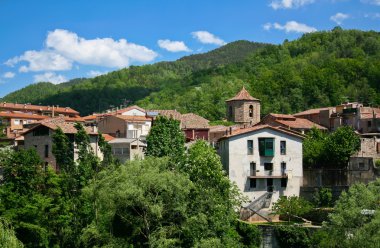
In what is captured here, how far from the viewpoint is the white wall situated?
5150cm

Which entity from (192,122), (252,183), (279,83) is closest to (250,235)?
(252,183)

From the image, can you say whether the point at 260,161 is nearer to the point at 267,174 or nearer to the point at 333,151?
the point at 267,174

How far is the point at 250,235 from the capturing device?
1695 inches

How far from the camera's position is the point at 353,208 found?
34.5 m

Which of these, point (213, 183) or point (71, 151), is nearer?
point (213, 183)

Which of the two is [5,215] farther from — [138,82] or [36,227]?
[138,82]

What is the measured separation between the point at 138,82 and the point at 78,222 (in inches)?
6015

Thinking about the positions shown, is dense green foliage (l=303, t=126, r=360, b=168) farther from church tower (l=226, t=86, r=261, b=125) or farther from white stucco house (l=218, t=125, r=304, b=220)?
church tower (l=226, t=86, r=261, b=125)

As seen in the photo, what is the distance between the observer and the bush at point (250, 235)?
43.0m

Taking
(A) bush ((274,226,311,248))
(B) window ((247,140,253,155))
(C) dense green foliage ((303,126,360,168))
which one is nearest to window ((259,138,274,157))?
(B) window ((247,140,253,155))

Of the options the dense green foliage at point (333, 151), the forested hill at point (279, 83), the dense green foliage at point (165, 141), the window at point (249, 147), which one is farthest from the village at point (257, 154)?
the forested hill at point (279, 83)

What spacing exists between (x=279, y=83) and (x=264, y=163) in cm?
7218

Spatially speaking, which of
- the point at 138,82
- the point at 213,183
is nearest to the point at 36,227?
the point at 213,183

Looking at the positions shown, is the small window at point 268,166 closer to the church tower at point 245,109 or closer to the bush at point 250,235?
the bush at point 250,235
